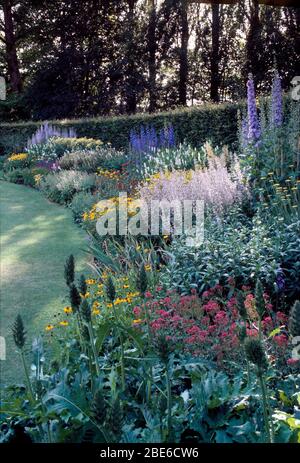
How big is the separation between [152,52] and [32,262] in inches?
Result: 579

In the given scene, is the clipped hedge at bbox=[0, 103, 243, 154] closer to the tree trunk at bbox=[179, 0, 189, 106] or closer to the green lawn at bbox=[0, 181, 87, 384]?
the green lawn at bbox=[0, 181, 87, 384]

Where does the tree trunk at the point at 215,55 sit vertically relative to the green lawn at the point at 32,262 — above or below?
above

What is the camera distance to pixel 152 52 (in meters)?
17.6

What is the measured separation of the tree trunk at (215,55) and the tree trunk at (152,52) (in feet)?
6.77

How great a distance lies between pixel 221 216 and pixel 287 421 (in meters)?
2.63

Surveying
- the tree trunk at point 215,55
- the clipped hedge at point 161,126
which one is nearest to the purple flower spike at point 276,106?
the clipped hedge at point 161,126

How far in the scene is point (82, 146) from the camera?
10.4 m

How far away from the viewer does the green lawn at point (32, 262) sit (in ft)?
10.9

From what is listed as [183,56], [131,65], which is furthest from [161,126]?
[183,56]

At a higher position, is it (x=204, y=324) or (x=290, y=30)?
(x=290, y=30)

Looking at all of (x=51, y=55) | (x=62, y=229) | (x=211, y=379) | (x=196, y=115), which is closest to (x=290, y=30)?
(x=51, y=55)

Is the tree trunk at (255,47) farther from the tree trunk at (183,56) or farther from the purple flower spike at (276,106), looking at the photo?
the purple flower spike at (276,106)

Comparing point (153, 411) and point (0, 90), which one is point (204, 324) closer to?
point (153, 411)

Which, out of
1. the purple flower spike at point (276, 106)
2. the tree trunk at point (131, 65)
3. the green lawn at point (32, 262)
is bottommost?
the green lawn at point (32, 262)
